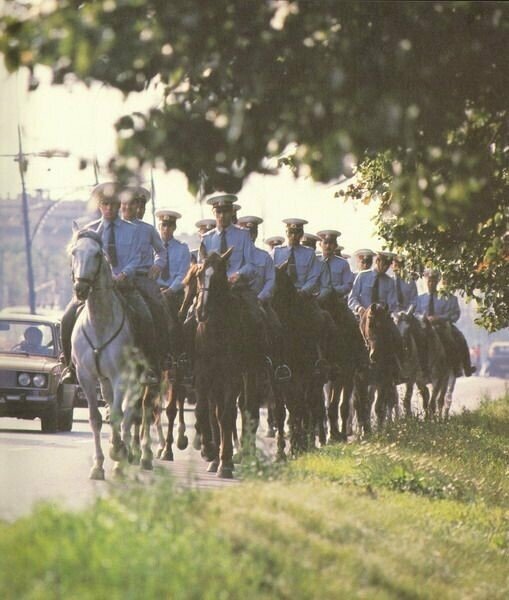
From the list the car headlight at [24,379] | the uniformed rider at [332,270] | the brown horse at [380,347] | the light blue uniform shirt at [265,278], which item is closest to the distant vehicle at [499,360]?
the brown horse at [380,347]

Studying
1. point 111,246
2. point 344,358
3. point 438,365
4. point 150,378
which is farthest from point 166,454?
point 438,365

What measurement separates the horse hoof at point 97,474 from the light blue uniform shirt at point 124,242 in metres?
1.93

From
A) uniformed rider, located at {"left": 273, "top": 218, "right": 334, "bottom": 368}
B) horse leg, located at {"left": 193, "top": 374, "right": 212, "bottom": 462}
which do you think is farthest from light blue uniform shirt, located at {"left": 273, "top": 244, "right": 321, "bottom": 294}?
horse leg, located at {"left": 193, "top": 374, "right": 212, "bottom": 462}

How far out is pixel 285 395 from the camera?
21.9 m

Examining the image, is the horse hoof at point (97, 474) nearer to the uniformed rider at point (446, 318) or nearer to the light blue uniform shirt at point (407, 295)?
the light blue uniform shirt at point (407, 295)

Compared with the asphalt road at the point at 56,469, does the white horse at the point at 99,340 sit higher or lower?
higher

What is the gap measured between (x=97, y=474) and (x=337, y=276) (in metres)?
8.69

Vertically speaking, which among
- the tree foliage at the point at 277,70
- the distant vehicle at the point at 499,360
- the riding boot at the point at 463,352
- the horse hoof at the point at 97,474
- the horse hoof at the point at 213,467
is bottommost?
the distant vehicle at the point at 499,360

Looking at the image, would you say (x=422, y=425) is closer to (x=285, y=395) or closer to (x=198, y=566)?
(x=285, y=395)

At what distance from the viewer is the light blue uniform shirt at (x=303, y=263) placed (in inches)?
916

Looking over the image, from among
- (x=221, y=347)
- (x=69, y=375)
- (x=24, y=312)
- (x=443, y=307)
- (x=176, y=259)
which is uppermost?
(x=176, y=259)

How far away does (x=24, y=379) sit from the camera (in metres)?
26.4

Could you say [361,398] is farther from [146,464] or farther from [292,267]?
[146,464]

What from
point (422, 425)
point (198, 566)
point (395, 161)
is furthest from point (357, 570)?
point (422, 425)
